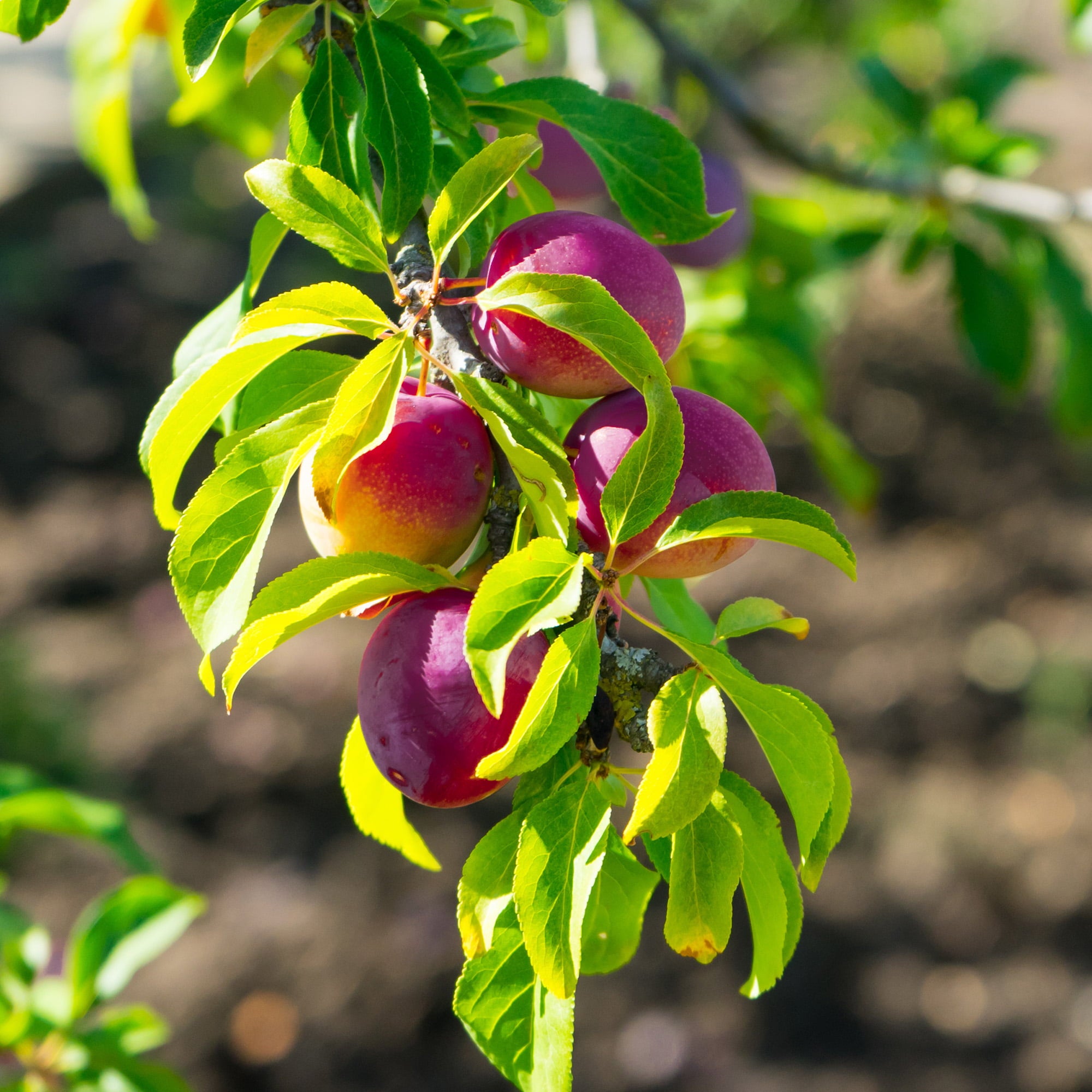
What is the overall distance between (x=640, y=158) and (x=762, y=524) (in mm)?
194

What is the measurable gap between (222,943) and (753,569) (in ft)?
4.27

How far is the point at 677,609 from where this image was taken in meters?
0.51

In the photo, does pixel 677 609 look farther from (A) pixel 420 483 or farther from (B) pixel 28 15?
(B) pixel 28 15

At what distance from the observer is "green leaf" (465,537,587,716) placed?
1.12ft

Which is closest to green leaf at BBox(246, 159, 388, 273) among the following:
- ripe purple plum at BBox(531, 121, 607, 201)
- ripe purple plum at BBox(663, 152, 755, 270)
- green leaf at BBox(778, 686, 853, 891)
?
green leaf at BBox(778, 686, 853, 891)

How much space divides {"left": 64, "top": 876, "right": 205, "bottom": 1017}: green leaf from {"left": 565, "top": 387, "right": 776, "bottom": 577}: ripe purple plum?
0.54 m

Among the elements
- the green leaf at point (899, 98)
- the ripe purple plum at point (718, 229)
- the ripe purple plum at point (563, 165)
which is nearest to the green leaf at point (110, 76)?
the ripe purple plum at point (563, 165)

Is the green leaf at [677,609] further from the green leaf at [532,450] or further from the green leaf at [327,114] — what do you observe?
the green leaf at [327,114]

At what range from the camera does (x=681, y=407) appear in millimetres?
438

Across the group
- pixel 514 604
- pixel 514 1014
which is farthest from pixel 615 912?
pixel 514 604

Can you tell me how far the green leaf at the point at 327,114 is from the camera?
18.1 inches

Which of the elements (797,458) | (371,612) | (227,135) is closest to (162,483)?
(371,612)

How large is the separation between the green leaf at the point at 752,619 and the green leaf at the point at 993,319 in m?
0.94

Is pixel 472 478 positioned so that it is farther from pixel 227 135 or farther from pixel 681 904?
pixel 227 135
